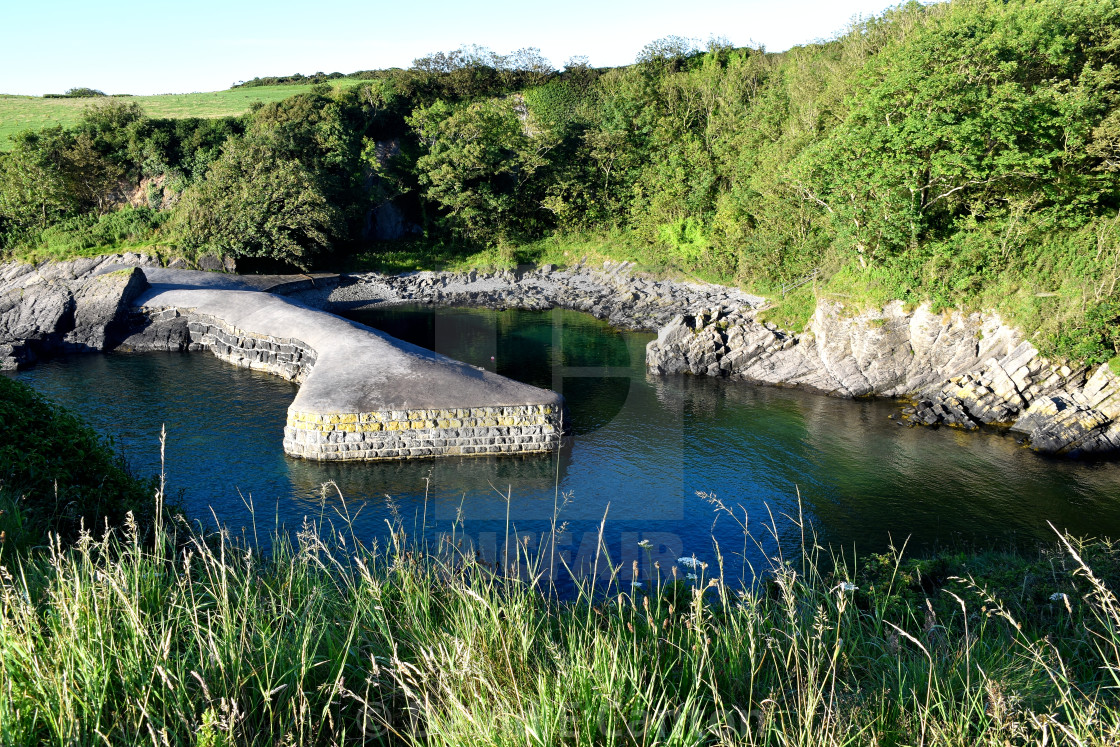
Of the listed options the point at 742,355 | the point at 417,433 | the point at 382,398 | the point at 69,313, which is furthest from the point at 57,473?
the point at 69,313

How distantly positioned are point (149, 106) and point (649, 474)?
6907 centimetres

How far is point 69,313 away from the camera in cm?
3444

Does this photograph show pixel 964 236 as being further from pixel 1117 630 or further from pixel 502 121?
pixel 502 121

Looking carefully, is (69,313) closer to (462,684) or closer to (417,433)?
(417,433)

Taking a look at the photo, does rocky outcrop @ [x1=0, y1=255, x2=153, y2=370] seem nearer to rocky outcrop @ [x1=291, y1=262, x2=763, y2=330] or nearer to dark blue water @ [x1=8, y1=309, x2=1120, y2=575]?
dark blue water @ [x1=8, y1=309, x2=1120, y2=575]

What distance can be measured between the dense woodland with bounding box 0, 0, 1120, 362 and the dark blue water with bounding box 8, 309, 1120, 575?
6960mm

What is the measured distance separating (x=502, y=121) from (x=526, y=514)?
46629 millimetres

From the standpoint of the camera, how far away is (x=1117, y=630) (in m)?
6.98

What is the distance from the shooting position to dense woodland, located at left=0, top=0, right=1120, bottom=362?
26.4 meters

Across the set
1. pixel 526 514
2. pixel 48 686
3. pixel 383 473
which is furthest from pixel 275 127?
pixel 48 686

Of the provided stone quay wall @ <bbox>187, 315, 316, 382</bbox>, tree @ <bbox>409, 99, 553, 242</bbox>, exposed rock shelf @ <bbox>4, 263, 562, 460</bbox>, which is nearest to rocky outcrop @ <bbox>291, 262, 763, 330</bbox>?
tree @ <bbox>409, 99, 553, 242</bbox>

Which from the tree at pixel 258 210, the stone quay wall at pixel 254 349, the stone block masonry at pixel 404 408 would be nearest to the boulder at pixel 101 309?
the stone quay wall at pixel 254 349

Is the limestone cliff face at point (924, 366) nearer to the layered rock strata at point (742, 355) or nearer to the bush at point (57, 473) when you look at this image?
the layered rock strata at point (742, 355)

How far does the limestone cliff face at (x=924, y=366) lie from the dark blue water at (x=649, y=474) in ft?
3.86
